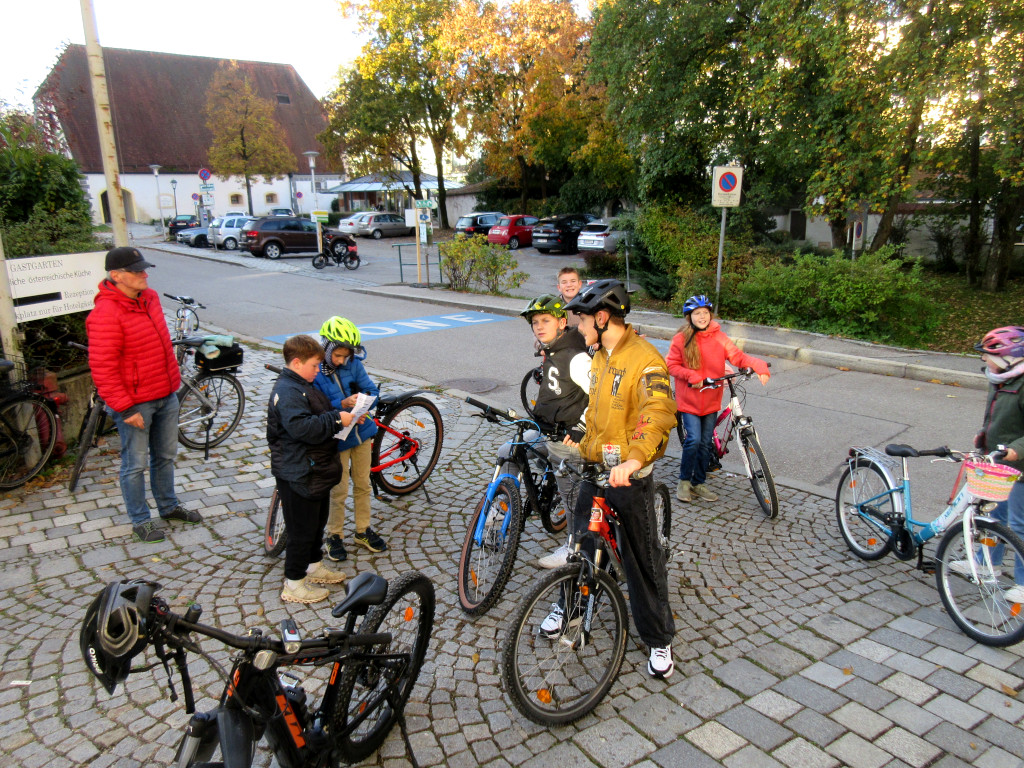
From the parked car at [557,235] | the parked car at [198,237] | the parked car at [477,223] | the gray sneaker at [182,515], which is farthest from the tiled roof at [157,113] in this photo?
the gray sneaker at [182,515]

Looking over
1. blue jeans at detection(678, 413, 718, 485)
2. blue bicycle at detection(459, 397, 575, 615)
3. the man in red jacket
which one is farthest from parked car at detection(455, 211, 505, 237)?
blue bicycle at detection(459, 397, 575, 615)

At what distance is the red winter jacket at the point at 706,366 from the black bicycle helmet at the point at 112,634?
4341 mm

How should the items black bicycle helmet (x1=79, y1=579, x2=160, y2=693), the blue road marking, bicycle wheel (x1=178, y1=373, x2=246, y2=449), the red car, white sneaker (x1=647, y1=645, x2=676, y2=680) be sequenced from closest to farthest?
1. black bicycle helmet (x1=79, y1=579, x2=160, y2=693)
2. white sneaker (x1=647, y1=645, x2=676, y2=680)
3. bicycle wheel (x1=178, y1=373, x2=246, y2=449)
4. the blue road marking
5. the red car

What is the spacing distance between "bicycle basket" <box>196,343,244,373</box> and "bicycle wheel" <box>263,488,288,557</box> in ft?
9.38

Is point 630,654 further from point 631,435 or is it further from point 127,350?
point 127,350

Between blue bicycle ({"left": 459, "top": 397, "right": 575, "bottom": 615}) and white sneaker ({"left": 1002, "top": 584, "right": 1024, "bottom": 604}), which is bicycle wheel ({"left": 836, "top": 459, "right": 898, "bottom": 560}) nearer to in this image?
white sneaker ({"left": 1002, "top": 584, "right": 1024, "bottom": 604})

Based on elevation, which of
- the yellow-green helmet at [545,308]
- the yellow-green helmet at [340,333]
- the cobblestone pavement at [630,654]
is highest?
the yellow-green helmet at [545,308]

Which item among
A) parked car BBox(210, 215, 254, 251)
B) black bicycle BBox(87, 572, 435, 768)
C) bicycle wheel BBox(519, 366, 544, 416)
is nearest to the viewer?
black bicycle BBox(87, 572, 435, 768)

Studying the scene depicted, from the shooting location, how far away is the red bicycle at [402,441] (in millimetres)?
5568

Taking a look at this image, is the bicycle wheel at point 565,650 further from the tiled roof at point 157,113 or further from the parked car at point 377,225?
the tiled roof at point 157,113

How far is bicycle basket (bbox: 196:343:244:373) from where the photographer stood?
7.12 meters

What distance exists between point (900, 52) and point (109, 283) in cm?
1228

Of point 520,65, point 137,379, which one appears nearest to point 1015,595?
point 137,379

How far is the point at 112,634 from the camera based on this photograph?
6.45 ft
